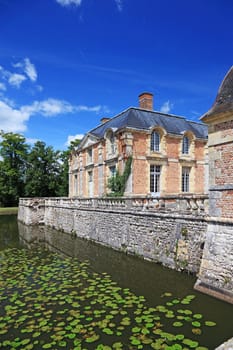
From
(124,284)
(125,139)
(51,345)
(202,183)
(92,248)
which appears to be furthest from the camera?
(202,183)

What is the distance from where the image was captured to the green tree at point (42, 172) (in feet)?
99.4

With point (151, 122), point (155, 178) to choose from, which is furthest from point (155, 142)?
point (155, 178)

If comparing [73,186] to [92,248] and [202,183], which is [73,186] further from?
[92,248]

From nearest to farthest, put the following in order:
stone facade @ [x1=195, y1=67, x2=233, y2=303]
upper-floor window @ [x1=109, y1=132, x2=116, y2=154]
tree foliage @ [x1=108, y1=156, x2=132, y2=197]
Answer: stone facade @ [x1=195, y1=67, x2=233, y2=303] < tree foliage @ [x1=108, y1=156, x2=132, y2=197] < upper-floor window @ [x1=109, y1=132, x2=116, y2=154]

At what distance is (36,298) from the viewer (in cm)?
539

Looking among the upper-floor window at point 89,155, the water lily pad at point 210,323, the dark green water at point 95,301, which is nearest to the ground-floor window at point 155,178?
the upper-floor window at point 89,155

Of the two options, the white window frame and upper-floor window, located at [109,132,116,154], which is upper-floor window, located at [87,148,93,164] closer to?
upper-floor window, located at [109,132,116,154]

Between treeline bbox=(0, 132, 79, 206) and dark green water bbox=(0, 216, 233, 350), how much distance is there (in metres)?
22.3

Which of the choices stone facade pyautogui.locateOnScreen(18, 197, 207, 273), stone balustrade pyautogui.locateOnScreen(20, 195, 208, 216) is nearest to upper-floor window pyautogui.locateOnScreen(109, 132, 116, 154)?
stone balustrade pyautogui.locateOnScreen(20, 195, 208, 216)

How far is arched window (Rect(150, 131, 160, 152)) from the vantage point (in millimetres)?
15688

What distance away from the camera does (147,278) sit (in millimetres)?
6531

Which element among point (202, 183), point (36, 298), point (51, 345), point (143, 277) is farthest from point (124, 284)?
point (202, 183)

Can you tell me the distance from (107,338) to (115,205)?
21.1 ft

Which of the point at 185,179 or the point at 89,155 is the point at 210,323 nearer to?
the point at 185,179
